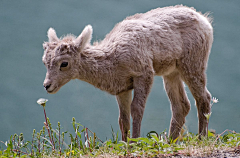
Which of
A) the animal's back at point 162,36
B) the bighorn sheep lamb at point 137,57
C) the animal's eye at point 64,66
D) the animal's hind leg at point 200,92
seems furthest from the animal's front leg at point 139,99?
the animal's eye at point 64,66

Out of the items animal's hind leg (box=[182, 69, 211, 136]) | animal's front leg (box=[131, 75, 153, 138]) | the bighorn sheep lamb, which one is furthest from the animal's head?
animal's hind leg (box=[182, 69, 211, 136])

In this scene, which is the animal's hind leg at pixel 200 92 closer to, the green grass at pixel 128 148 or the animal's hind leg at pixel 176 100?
the animal's hind leg at pixel 176 100

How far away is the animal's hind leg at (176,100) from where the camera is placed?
6.70 metres

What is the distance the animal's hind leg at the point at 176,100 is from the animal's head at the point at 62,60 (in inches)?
82.7

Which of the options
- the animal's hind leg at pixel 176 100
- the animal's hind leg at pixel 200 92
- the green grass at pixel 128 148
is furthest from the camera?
the animal's hind leg at pixel 176 100

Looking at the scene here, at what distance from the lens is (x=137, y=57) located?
553 cm

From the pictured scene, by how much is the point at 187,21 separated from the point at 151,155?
302 cm

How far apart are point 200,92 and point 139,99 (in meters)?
1.40

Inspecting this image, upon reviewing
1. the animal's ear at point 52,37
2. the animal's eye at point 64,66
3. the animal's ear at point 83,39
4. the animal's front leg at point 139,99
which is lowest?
the animal's front leg at point 139,99

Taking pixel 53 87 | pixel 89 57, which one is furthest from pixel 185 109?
pixel 53 87

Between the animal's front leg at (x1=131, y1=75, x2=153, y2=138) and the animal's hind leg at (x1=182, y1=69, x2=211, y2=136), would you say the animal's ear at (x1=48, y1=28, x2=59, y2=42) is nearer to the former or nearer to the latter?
the animal's front leg at (x1=131, y1=75, x2=153, y2=138)

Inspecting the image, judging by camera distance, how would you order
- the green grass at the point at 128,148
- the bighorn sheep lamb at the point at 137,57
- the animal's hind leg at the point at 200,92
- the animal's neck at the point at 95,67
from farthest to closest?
the animal's hind leg at the point at 200,92 → the animal's neck at the point at 95,67 → the bighorn sheep lamb at the point at 137,57 → the green grass at the point at 128,148

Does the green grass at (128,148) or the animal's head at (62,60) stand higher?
the animal's head at (62,60)

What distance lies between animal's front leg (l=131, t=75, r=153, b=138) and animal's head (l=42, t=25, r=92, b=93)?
996mm
